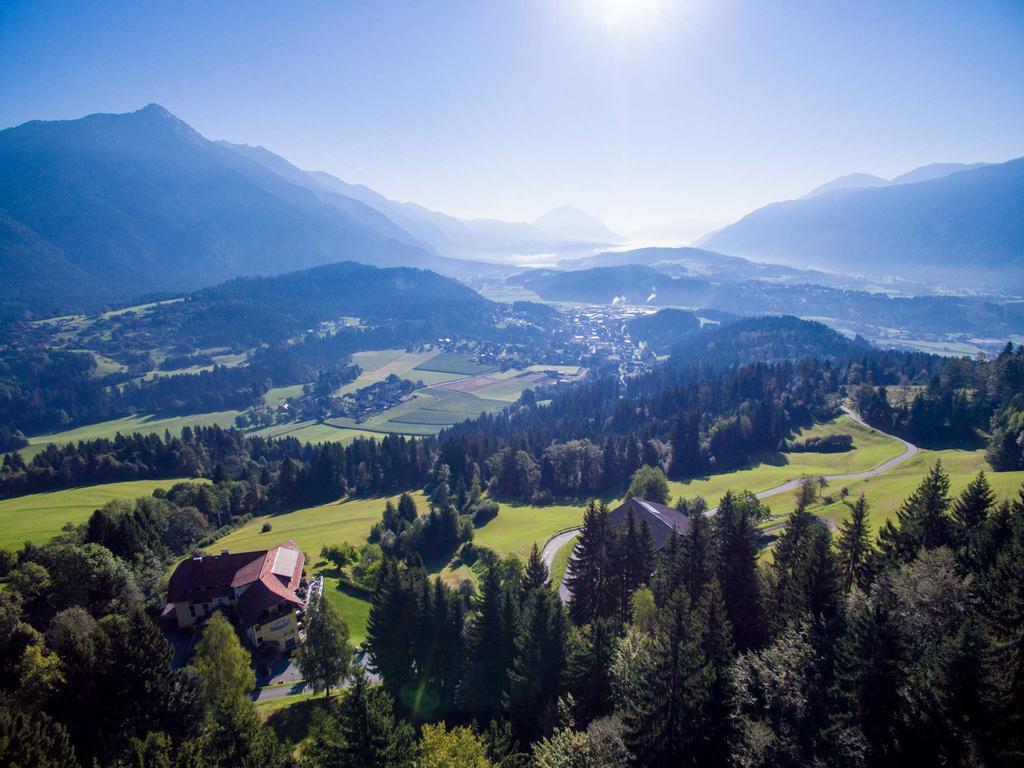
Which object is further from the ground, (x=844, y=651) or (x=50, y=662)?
(x=844, y=651)

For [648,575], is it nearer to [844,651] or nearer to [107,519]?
[844,651]

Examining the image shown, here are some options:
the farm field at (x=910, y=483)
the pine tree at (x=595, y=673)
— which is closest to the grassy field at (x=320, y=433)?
the farm field at (x=910, y=483)

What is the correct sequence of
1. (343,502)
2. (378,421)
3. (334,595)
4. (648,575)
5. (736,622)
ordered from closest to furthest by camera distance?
(736,622) → (648,575) → (334,595) → (343,502) → (378,421)

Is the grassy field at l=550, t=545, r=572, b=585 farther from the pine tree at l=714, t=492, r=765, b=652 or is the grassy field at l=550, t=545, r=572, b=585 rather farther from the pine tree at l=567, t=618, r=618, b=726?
the pine tree at l=567, t=618, r=618, b=726

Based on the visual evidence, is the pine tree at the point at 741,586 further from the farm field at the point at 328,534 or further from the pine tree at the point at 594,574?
the farm field at the point at 328,534

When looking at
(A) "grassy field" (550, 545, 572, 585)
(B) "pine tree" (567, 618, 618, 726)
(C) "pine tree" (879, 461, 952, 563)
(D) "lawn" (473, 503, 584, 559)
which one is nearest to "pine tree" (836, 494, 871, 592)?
(C) "pine tree" (879, 461, 952, 563)

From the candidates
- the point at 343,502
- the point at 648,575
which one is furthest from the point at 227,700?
the point at 343,502

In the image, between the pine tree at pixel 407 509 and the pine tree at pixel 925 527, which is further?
the pine tree at pixel 407 509

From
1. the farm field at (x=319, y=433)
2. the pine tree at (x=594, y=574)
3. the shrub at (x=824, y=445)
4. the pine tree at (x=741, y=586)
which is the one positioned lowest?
the farm field at (x=319, y=433)
